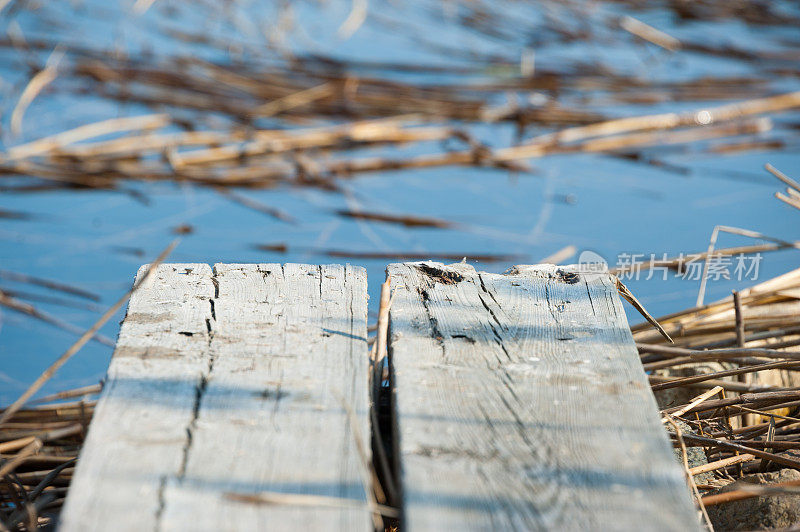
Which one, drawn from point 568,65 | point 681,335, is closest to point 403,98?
point 568,65

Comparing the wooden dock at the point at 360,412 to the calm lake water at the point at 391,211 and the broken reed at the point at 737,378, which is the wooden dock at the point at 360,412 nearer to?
the broken reed at the point at 737,378

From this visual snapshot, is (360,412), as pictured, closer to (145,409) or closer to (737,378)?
(145,409)

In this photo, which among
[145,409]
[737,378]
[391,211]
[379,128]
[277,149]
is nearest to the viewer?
[145,409]

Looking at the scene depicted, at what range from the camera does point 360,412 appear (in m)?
0.95

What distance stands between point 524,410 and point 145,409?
0.45 m

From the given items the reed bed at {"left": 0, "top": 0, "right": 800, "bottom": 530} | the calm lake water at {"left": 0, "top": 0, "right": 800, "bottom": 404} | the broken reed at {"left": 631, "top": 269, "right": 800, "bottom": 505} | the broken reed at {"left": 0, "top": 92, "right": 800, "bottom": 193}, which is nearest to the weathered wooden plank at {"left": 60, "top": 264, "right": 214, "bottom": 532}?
the reed bed at {"left": 0, "top": 0, "right": 800, "bottom": 530}

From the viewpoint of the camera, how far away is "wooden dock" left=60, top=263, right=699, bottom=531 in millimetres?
798

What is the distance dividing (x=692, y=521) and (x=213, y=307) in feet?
2.30

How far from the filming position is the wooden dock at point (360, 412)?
80 centimetres

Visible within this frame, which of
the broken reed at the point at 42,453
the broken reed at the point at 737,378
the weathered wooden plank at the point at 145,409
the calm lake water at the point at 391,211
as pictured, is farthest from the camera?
the calm lake water at the point at 391,211

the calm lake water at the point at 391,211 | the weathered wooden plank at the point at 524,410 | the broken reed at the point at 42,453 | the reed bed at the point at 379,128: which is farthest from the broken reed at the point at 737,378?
the broken reed at the point at 42,453

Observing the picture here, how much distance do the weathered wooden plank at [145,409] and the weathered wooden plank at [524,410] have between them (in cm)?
26

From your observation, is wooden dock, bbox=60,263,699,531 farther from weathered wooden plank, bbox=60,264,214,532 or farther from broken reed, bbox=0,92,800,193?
broken reed, bbox=0,92,800,193

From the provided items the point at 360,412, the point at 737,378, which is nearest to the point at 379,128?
the point at 737,378
